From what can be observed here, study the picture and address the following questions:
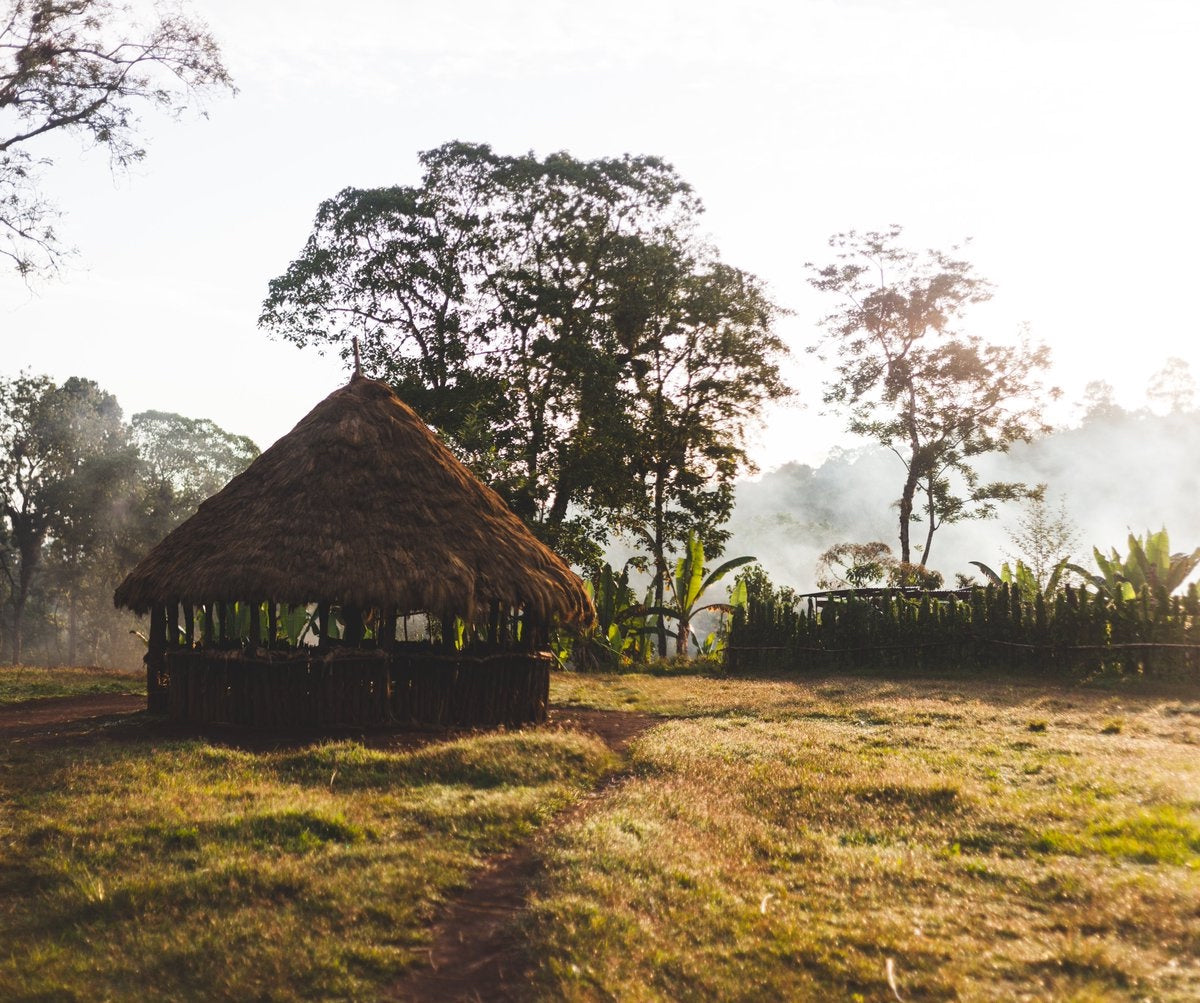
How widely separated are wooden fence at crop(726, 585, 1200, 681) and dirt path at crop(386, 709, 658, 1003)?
12535mm

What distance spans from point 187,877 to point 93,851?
842 millimetres

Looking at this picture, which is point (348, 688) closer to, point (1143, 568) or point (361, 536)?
point (361, 536)

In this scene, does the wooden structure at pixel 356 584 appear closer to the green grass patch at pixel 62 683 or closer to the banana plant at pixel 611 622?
the green grass patch at pixel 62 683

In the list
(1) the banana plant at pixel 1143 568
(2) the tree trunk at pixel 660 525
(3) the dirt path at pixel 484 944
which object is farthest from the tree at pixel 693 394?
(3) the dirt path at pixel 484 944

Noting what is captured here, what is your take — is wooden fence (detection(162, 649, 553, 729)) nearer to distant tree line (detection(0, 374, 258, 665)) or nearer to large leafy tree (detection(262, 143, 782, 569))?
large leafy tree (detection(262, 143, 782, 569))

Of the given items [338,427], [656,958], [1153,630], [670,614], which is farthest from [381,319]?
[656,958]

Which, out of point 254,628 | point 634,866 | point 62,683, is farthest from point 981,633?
point 62,683

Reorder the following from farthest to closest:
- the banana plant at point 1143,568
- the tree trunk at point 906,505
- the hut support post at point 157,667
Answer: the tree trunk at point 906,505 < the banana plant at point 1143,568 < the hut support post at point 157,667

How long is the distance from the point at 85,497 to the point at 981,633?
115ft

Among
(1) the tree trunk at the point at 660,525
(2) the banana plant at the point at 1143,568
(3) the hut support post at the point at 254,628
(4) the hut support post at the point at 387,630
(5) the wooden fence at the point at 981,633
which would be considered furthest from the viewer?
(1) the tree trunk at the point at 660,525

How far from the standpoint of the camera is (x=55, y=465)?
38.9m

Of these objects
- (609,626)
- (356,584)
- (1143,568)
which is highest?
(1143,568)

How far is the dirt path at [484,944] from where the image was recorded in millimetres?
4270

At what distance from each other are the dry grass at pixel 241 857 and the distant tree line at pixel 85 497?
107 ft
